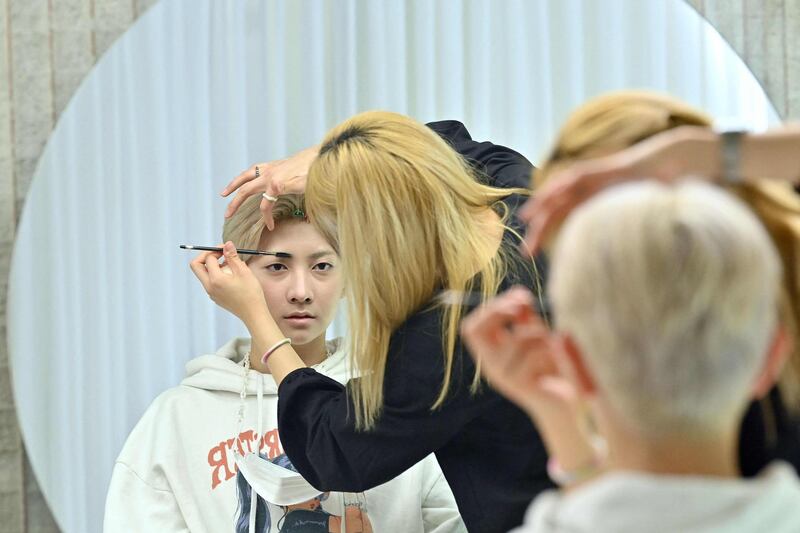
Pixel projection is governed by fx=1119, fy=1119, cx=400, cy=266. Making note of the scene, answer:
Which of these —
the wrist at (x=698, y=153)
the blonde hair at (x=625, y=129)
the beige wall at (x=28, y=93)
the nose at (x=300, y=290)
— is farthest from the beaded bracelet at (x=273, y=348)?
the beige wall at (x=28, y=93)

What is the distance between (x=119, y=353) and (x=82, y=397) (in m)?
0.12

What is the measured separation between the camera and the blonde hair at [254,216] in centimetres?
212

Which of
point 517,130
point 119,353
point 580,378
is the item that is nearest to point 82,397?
point 119,353

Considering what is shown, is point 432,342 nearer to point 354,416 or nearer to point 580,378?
point 354,416

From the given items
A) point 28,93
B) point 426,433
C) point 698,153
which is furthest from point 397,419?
point 28,93

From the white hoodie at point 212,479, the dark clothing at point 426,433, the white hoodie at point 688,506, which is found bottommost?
the white hoodie at point 212,479

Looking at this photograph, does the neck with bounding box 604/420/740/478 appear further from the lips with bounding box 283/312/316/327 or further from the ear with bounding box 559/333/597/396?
the lips with bounding box 283/312/316/327

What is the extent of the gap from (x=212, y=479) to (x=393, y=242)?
32.9 inches

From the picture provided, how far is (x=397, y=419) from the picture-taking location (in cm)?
141

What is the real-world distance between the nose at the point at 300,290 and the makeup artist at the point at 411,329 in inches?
22.3

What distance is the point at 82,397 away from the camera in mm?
2318

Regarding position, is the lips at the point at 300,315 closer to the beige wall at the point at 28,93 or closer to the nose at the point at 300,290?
the nose at the point at 300,290

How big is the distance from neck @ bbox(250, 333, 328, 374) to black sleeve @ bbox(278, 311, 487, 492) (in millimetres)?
682

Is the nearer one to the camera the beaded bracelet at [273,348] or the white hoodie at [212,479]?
the beaded bracelet at [273,348]
